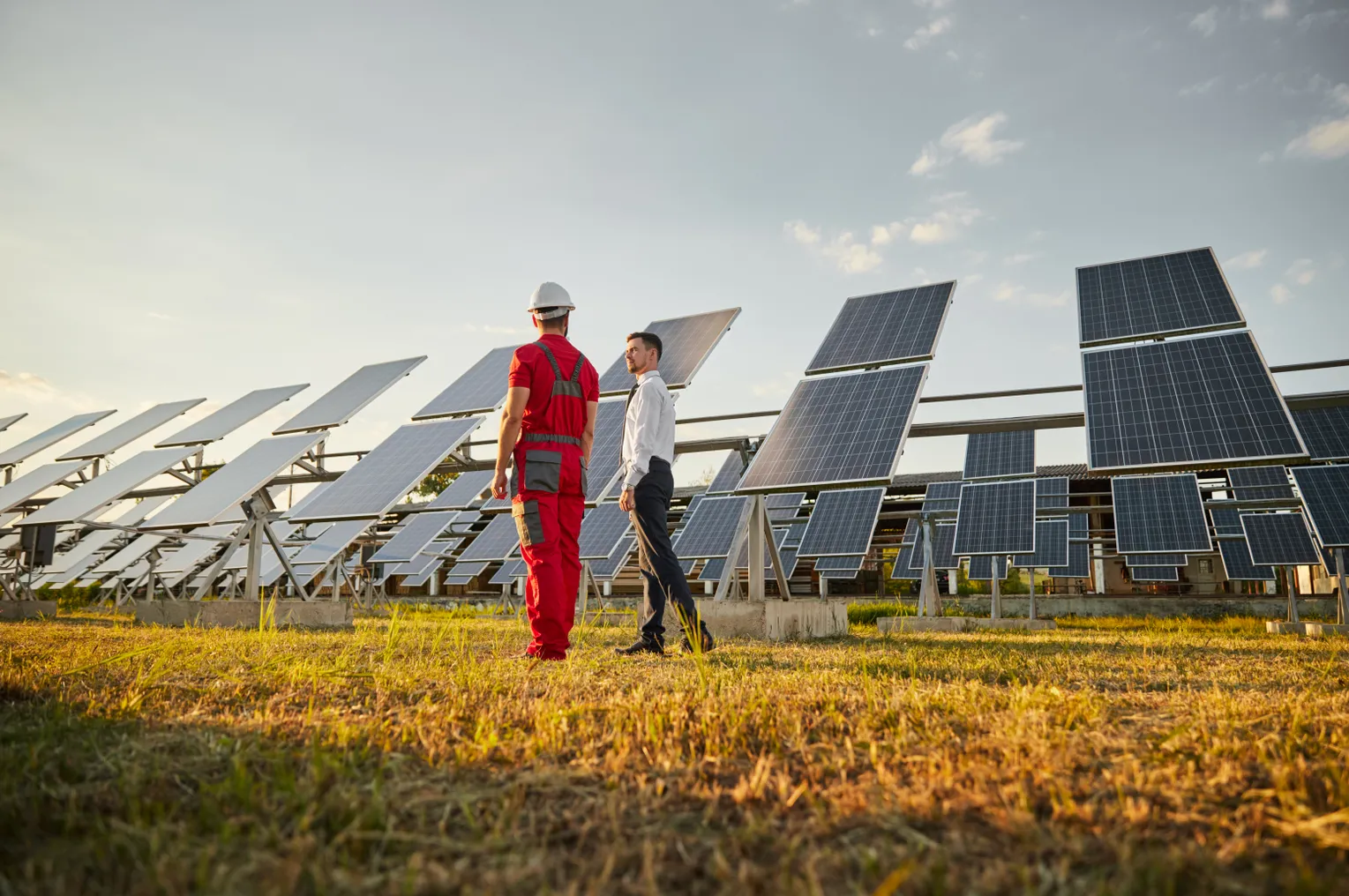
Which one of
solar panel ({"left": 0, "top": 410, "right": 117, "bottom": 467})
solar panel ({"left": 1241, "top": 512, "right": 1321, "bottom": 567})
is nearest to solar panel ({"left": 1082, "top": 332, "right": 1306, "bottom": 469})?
solar panel ({"left": 1241, "top": 512, "right": 1321, "bottom": 567})

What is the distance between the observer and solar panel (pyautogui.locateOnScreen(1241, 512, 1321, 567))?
38.6ft

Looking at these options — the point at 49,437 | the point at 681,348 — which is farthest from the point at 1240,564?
the point at 49,437

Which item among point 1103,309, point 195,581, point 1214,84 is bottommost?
point 195,581

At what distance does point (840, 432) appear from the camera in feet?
24.1

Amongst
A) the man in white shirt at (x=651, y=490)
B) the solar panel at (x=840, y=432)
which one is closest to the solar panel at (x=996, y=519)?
the solar panel at (x=840, y=432)

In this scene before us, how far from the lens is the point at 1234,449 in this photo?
6.16 meters

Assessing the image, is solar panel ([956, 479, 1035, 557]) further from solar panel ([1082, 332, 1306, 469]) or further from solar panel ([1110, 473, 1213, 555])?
solar panel ([1082, 332, 1306, 469])

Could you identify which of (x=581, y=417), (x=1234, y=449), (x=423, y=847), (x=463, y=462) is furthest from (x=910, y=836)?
(x=463, y=462)

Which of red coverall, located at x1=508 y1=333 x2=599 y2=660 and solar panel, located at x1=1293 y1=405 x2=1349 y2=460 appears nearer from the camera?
red coverall, located at x1=508 y1=333 x2=599 y2=660

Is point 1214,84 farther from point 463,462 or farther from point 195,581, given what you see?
point 195,581

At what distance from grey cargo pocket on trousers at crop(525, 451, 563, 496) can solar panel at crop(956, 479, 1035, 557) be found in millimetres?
10382

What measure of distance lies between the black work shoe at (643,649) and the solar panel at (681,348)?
3.75 metres

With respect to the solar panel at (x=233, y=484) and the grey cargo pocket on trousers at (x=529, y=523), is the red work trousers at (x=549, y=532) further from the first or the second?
the solar panel at (x=233, y=484)

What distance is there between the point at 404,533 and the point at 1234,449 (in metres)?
14.4
